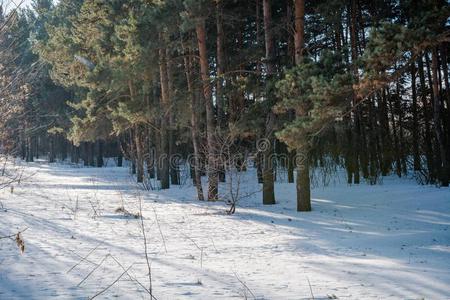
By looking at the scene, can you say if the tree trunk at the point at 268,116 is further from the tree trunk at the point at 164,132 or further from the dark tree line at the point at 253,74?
the tree trunk at the point at 164,132

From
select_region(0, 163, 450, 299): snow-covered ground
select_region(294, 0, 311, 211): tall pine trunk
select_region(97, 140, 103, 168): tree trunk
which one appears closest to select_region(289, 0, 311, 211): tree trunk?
select_region(294, 0, 311, 211): tall pine trunk

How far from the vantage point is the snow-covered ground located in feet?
16.6

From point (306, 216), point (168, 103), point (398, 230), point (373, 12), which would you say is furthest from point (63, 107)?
point (398, 230)

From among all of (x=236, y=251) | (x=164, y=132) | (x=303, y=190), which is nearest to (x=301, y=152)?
(x=303, y=190)

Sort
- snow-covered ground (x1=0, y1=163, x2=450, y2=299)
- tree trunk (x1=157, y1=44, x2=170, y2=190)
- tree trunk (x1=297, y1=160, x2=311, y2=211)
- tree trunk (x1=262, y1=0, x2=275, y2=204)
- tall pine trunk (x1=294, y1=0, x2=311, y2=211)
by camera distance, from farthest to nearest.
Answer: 1. tree trunk (x1=157, y1=44, x2=170, y2=190)
2. tree trunk (x1=262, y1=0, x2=275, y2=204)
3. tree trunk (x1=297, y1=160, x2=311, y2=211)
4. tall pine trunk (x1=294, y1=0, x2=311, y2=211)
5. snow-covered ground (x1=0, y1=163, x2=450, y2=299)

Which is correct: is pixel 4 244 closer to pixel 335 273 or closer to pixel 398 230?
pixel 335 273

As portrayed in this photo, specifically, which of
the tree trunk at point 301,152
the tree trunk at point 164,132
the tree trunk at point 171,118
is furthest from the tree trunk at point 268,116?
the tree trunk at point 164,132

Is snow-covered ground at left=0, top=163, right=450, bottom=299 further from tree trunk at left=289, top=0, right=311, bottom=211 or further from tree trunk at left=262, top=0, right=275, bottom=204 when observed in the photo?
tree trunk at left=262, top=0, right=275, bottom=204

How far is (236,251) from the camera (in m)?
7.52

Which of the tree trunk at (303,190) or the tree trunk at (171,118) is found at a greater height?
the tree trunk at (171,118)

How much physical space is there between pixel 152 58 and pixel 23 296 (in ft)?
41.6

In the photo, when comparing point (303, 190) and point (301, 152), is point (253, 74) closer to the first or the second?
point (301, 152)

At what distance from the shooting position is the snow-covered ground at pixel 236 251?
16.6 feet

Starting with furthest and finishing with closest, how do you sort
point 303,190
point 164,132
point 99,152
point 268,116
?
point 99,152 < point 164,132 < point 268,116 < point 303,190
